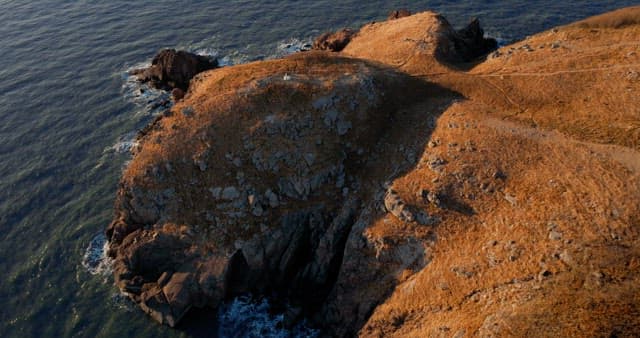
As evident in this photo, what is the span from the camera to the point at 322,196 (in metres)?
40.1

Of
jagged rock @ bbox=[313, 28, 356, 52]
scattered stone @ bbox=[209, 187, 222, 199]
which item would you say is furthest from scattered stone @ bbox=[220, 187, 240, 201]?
jagged rock @ bbox=[313, 28, 356, 52]

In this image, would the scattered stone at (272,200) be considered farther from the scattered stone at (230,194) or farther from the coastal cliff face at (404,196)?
the scattered stone at (230,194)

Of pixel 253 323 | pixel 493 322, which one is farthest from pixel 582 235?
pixel 253 323

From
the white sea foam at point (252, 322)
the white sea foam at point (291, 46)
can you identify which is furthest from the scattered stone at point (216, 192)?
the white sea foam at point (291, 46)

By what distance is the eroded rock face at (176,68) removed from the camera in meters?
65.4

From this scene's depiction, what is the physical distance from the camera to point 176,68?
65.4 meters

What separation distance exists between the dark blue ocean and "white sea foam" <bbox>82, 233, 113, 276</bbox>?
0.44 ft

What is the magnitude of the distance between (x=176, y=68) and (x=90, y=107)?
1437 centimetres

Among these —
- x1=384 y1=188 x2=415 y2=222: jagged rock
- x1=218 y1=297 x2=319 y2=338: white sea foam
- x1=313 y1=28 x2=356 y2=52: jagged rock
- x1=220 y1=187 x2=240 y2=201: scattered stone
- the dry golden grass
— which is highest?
the dry golden grass

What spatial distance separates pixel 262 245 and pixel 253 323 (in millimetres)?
6698

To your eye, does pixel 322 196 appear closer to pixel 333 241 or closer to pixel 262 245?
pixel 333 241

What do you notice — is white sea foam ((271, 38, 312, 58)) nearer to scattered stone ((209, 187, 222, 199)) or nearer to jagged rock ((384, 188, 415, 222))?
scattered stone ((209, 187, 222, 199))

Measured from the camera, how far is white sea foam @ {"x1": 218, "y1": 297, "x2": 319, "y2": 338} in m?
36.5

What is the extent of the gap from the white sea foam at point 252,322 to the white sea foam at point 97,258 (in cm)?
1359
